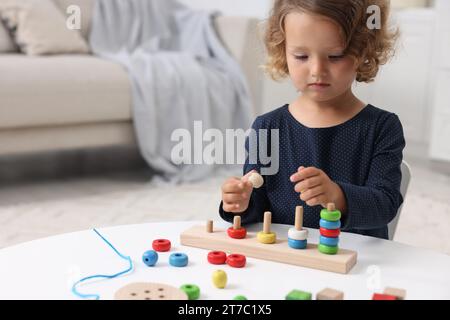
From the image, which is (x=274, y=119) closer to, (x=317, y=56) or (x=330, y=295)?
(x=317, y=56)

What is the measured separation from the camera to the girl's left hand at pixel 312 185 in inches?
33.6

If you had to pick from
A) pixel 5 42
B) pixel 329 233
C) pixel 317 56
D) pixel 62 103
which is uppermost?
pixel 317 56

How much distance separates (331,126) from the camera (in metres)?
1.10

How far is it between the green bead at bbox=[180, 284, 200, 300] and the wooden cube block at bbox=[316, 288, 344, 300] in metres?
0.12

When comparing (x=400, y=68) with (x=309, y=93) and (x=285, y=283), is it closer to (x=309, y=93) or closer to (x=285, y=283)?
(x=309, y=93)

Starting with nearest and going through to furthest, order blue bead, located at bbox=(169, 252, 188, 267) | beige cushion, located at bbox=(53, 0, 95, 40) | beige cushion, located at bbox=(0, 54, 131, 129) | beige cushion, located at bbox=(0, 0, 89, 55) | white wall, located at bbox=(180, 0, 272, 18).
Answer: blue bead, located at bbox=(169, 252, 188, 267) < beige cushion, located at bbox=(0, 54, 131, 129) < beige cushion, located at bbox=(0, 0, 89, 55) < beige cushion, located at bbox=(53, 0, 95, 40) < white wall, located at bbox=(180, 0, 272, 18)

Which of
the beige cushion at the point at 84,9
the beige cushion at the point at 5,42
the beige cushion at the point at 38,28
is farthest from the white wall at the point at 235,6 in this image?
the beige cushion at the point at 5,42

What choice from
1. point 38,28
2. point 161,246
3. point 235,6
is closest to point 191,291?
point 161,246

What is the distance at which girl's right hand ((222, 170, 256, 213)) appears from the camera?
0.95 metres

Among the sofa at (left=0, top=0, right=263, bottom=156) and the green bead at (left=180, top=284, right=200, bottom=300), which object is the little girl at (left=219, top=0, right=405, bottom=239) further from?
the sofa at (left=0, top=0, right=263, bottom=156)

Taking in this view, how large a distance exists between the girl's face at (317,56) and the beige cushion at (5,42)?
2.04 m

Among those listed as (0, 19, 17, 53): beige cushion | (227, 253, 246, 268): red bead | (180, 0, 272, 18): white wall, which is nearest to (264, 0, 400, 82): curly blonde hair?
(227, 253, 246, 268): red bead

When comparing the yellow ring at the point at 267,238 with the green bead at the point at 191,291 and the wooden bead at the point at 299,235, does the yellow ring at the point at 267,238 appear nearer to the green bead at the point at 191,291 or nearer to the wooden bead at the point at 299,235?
the wooden bead at the point at 299,235

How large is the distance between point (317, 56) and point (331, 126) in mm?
167
